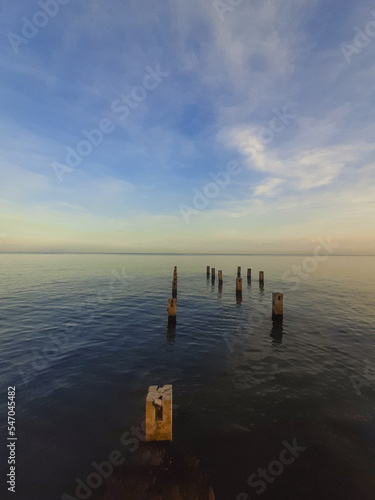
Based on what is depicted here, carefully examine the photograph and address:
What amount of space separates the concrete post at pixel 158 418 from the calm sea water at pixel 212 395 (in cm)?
216

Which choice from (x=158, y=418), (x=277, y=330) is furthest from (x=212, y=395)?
(x=277, y=330)

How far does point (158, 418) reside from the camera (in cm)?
427

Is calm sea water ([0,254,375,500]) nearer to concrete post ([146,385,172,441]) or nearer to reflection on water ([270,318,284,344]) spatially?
reflection on water ([270,318,284,344])

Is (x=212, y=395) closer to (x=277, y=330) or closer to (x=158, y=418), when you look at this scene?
(x=158, y=418)

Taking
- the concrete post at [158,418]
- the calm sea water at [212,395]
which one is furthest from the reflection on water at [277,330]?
the concrete post at [158,418]

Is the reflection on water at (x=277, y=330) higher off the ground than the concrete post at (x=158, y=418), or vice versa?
the concrete post at (x=158, y=418)

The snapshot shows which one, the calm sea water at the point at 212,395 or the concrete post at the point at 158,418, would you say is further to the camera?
the calm sea water at the point at 212,395

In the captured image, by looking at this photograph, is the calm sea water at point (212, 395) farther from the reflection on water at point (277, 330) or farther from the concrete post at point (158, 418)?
the concrete post at point (158, 418)

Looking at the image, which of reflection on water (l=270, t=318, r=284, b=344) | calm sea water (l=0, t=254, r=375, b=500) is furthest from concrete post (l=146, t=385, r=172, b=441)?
reflection on water (l=270, t=318, r=284, b=344)

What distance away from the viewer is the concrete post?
13.8ft

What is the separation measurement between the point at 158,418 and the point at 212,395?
455 cm

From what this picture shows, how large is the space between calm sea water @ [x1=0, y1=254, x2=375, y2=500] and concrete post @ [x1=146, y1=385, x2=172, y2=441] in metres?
2.16

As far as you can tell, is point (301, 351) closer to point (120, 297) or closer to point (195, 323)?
point (195, 323)

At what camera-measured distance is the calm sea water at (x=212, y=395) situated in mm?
5270
